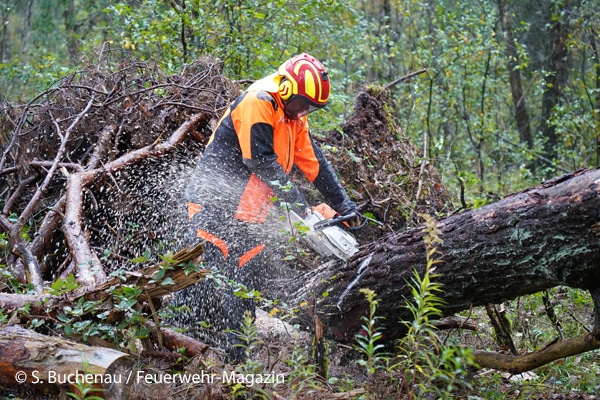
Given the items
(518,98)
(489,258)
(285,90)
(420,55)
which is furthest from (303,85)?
(518,98)

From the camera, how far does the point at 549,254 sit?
3.30 m

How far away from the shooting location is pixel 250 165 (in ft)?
14.7

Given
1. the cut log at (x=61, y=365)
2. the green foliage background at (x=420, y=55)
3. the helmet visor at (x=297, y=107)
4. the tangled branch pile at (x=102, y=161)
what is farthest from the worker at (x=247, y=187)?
the green foliage background at (x=420, y=55)

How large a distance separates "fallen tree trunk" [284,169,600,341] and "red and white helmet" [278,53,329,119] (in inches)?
46.4

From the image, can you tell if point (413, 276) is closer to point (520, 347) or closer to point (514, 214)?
point (514, 214)

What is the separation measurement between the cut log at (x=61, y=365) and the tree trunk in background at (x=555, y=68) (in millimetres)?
10216

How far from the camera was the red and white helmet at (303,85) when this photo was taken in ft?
14.8

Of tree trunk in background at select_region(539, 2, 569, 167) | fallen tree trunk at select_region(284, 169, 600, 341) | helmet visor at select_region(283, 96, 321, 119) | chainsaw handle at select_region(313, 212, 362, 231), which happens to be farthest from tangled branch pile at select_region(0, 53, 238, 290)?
tree trunk in background at select_region(539, 2, 569, 167)

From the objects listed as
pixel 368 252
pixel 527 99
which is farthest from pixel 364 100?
pixel 527 99

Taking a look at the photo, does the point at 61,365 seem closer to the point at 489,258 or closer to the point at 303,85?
the point at 489,258

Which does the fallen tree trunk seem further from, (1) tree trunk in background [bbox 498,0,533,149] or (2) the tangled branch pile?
(1) tree trunk in background [bbox 498,0,533,149]

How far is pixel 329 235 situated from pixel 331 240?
0.04 metres

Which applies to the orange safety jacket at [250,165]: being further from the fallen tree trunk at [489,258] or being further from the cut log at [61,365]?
the cut log at [61,365]

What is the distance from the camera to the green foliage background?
8211 mm
